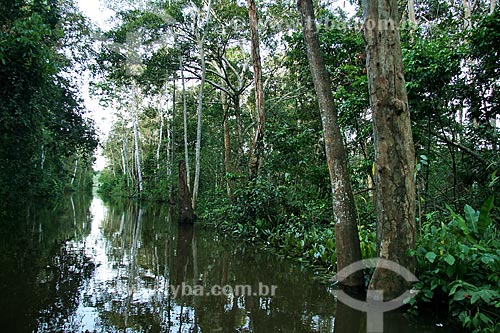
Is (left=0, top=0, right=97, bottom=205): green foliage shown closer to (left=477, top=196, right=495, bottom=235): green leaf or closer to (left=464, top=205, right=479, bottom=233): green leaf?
(left=464, top=205, right=479, bottom=233): green leaf

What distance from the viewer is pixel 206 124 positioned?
75.0 feet

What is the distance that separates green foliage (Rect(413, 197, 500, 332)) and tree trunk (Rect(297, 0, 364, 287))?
91 centimetres

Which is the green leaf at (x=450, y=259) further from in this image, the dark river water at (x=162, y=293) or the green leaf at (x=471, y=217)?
the green leaf at (x=471, y=217)

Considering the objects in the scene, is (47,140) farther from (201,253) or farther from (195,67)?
(201,253)

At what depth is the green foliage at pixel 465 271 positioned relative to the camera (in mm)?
3318

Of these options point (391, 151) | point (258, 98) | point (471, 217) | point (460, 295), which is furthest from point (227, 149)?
point (460, 295)

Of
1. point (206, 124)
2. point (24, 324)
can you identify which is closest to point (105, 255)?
point (24, 324)

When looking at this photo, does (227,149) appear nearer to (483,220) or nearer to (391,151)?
(391,151)

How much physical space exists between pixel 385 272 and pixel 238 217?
6903 mm

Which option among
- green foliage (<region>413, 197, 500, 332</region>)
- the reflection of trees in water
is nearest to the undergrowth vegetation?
green foliage (<region>413, 197, 500, 332</region>)

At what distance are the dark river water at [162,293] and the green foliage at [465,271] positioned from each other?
382 millimetres

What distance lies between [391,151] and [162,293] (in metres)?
3.51

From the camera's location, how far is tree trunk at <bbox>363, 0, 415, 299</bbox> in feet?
13.2

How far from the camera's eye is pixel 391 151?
408 centimetres
